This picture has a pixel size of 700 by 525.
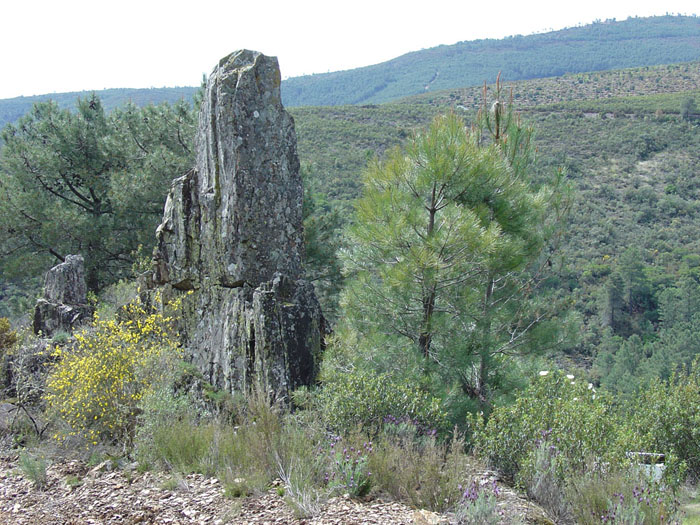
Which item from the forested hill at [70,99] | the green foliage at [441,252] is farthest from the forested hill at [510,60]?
the green foliage at [441,252]

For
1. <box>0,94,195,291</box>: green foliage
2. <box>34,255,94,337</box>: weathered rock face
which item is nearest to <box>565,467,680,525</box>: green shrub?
<box>34,255,94,337</box>: weathered rock face

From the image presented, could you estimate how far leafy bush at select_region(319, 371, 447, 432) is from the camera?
181 inches

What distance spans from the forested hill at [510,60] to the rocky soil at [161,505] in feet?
433

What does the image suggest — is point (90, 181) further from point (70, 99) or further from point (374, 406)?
point (70, 99)

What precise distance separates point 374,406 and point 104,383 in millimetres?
2705

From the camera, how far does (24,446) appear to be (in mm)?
5457

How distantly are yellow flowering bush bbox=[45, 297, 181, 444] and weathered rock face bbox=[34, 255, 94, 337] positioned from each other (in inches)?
94.6

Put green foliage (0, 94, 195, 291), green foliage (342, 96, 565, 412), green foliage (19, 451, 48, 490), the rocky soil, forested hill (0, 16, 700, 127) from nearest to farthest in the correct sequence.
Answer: the rocky soil < green foliage (19, 451, 48, 490) < green foliage (342, 96, 565, 412) < green foliage (0, 94, 195, 291) < forested hill (0, 16, 700, 127)

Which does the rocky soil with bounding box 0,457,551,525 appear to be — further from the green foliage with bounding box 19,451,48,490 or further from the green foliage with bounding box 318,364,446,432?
the green foliage with bounding box 318,364,446,432

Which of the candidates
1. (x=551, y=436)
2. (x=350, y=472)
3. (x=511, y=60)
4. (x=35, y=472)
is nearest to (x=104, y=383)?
(x=35, y=472)

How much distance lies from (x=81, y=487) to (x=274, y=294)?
2.73m

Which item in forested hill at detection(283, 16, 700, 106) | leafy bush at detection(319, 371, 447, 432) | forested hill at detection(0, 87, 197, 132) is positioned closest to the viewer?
leafy bush at detection(319, 371, 447, 432)

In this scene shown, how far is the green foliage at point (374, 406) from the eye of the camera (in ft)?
15.1

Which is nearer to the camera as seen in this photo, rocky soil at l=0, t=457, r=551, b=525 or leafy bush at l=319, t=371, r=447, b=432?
rocky soil at l=0, t=457, r=551, b=525
